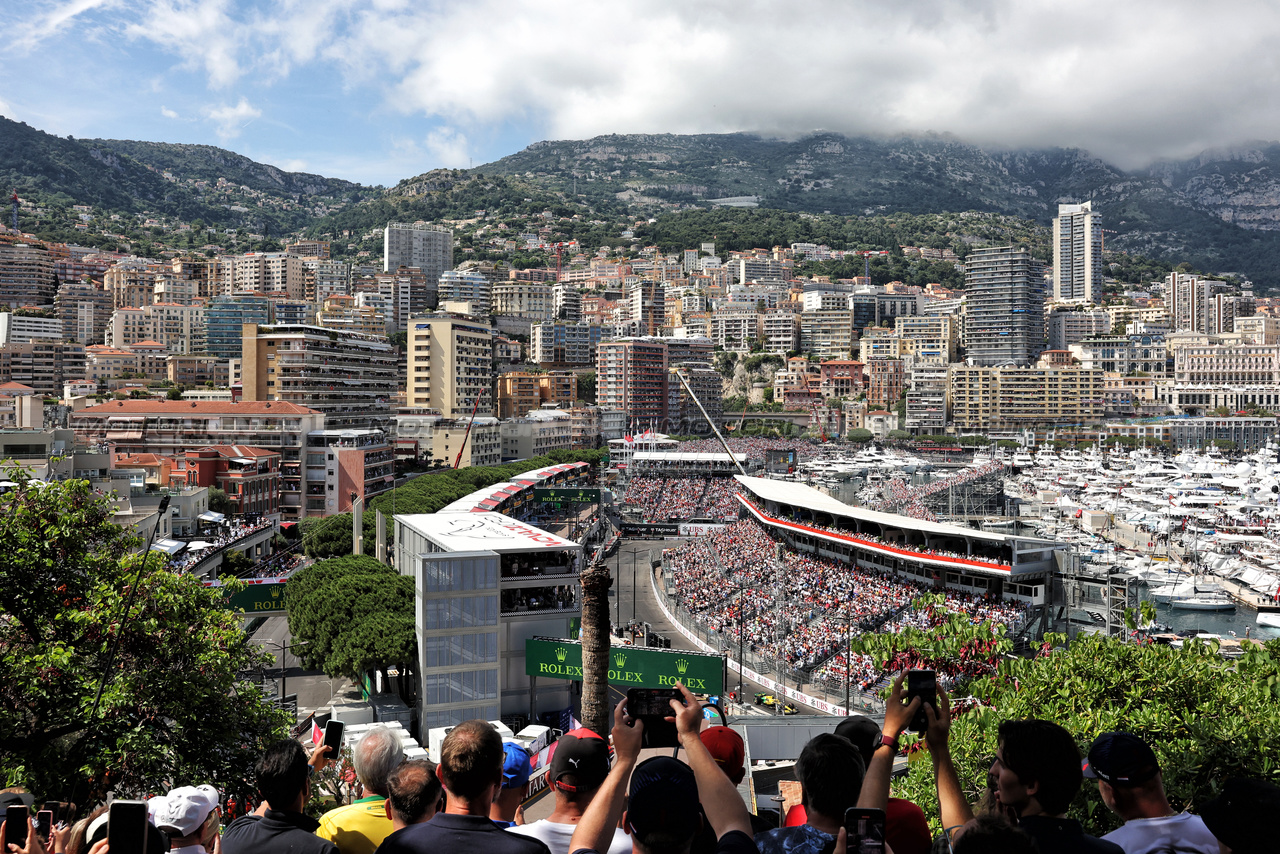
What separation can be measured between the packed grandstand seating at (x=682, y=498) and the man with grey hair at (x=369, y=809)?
45286mm

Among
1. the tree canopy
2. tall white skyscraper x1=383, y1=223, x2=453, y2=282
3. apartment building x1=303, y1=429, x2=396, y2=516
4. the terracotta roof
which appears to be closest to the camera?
the tree canopy

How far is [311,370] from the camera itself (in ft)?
191

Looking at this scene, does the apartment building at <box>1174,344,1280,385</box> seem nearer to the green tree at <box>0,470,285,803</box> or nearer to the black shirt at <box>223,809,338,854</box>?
the green tree at <box>0,470,285,803</box>

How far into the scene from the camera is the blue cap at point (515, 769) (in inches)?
141

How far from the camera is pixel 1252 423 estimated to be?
9281 centimetres

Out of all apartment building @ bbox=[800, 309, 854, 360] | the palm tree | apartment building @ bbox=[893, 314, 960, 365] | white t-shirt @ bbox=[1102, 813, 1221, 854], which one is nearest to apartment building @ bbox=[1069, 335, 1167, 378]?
apartment building @ bbox=[893, 314, 960, 365]

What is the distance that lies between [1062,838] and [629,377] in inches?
3540

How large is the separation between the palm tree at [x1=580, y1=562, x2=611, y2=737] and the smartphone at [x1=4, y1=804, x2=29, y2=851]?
10.0m

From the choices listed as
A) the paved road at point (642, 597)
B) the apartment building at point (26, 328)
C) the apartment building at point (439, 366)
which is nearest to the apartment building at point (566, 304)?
the apartment building at point (439, 366)

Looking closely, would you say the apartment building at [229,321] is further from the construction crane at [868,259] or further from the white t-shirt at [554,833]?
the white t-shirt at [554,833]

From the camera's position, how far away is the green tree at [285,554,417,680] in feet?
64.2

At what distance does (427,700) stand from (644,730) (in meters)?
16.5

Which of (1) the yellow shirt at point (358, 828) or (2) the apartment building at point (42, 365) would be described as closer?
(1) the yellow shirt at point (358, 828)

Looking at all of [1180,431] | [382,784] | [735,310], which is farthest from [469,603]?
[735,310]
